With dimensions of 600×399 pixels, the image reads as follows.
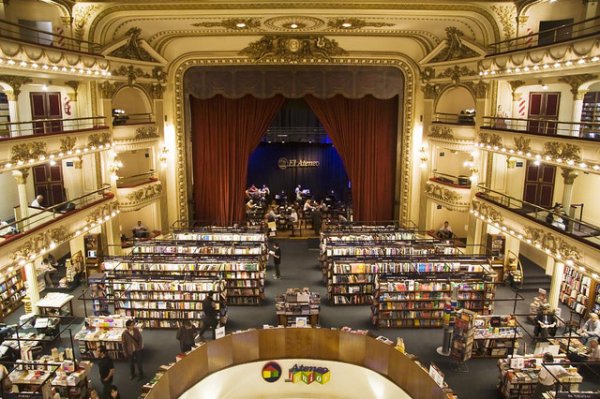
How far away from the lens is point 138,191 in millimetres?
16359

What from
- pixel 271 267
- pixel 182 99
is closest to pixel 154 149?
pixel 182 99

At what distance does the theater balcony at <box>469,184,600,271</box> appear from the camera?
10281mm

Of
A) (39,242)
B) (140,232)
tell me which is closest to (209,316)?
(39,242)

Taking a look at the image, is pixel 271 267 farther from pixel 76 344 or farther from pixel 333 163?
pixel 333 163

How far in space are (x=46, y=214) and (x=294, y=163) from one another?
13.2 metres

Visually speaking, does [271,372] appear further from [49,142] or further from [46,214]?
[49,142]

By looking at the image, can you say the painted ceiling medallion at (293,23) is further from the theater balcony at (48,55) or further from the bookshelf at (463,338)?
the bookshelf at (463,338)

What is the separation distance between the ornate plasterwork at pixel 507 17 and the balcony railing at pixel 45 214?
42.0 ft

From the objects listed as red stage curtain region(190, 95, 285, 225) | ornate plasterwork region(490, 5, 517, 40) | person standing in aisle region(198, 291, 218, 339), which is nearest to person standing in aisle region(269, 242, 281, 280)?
person standing in aisle region(198, 291, 218, 339)

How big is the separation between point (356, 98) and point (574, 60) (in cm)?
854

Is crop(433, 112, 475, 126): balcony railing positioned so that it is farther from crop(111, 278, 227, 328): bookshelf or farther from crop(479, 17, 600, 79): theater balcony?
crop(111, 278, 227, 328): bookshelf

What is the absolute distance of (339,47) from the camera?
17641 mm

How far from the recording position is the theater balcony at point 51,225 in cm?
1060

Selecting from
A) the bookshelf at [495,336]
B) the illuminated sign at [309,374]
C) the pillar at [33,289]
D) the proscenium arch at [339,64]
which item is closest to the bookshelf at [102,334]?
the pillar at [33,289]
